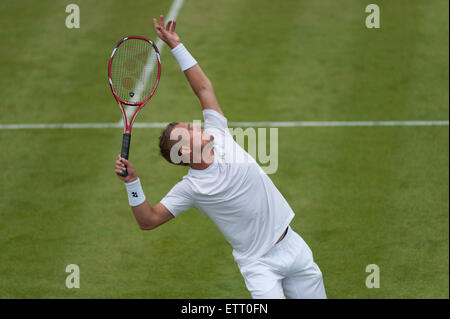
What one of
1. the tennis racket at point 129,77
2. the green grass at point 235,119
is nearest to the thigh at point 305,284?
the tennis racket at point 129,77

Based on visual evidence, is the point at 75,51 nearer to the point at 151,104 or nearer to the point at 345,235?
the point at 151,104

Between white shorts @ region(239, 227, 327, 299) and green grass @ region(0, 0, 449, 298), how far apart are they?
1748mm

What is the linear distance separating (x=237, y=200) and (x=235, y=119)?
213 inches

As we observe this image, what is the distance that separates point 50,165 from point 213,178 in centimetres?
470

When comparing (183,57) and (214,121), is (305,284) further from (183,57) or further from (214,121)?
(183,57)

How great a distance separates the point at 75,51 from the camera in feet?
41.6

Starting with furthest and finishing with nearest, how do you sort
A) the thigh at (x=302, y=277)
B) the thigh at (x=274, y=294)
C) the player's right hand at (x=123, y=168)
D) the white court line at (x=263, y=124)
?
1. the white court line at (x=263, y=124)
2. the thigh at (x=302, y=277)
3. the thigh at (x=274, y=294)
4. the player's right hand at (x=123, y=168)

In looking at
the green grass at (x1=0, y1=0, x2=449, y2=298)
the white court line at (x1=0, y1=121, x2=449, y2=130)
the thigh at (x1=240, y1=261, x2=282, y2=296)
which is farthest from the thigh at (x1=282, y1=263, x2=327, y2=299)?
the white court line at (x1=0, y1=121, x2=449, y2=130)

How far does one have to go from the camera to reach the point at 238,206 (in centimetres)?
567

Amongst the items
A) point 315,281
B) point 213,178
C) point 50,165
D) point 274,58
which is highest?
point 274,58

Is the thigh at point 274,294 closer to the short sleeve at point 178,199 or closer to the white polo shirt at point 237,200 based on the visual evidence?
the white polo shirt at point 237,200

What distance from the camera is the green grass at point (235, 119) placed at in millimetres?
7984

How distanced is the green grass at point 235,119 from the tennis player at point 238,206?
1842mm

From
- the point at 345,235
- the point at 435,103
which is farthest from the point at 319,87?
the point at 345,235
